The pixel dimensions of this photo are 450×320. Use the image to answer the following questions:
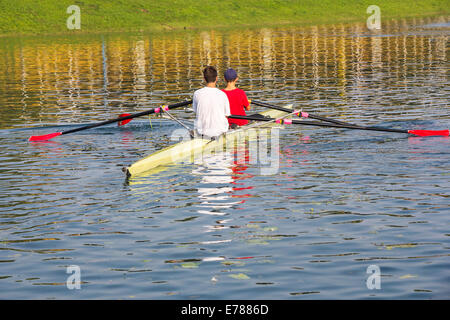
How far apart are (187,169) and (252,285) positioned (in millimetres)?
8813

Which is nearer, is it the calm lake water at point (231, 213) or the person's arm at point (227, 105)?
the calm lake water at point (231, 213)

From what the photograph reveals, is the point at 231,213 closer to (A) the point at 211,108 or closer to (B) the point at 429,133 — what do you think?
(A) the point at 211,108

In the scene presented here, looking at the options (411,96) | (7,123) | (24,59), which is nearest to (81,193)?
(7,123)

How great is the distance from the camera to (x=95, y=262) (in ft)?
41.1

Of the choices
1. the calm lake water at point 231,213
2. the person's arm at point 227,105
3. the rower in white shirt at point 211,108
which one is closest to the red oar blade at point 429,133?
the calm lake water at point 231,213

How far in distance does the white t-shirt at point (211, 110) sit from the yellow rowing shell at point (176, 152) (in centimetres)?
34

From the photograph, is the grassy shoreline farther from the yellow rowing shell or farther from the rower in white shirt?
the rower in white shirt

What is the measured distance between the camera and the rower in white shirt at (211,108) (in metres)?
20.7

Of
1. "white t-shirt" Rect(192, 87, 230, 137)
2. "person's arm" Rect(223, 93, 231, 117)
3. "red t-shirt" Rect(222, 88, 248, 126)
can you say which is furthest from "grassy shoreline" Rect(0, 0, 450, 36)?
"person's arm" Rect(223, 93, 231, 117)

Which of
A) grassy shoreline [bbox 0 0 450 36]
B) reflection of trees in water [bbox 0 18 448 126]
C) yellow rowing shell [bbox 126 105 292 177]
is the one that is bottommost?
yellow rowing shell [bbox 126 105 292 177]

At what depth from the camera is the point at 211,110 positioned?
69.1 feet

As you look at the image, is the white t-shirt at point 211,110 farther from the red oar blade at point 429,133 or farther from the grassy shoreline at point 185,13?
the grassy shoreline at point 185,13

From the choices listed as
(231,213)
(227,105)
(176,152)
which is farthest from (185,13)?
(231,213)

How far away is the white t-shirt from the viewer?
2084cm
